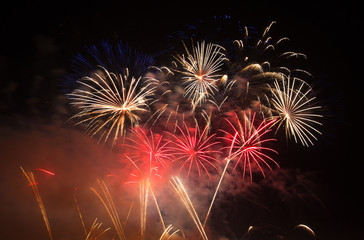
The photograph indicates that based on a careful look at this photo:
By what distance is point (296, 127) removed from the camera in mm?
7754

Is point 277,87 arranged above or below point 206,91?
above

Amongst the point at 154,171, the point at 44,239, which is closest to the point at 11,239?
the point at 44,239

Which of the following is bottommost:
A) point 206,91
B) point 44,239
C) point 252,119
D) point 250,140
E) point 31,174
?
point 44,239

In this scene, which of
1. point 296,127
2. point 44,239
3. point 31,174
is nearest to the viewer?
point 296,127

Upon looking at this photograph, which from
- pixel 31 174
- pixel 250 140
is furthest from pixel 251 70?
pixel 31 174

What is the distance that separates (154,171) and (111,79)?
509 cm

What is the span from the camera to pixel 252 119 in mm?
8695

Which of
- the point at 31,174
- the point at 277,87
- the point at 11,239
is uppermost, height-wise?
the point at 277,87

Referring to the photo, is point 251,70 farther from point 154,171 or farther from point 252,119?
point 154,171

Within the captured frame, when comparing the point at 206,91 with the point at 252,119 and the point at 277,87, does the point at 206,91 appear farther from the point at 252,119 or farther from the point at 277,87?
the point at 277,87

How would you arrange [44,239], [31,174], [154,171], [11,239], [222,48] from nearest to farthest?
1. [222,48]
2. [154,171]
3. [31,174]
4. [11,239]
5. [44,239]

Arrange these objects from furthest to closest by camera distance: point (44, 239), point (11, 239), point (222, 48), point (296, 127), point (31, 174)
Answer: point (44, 239) < point (11, 239) < point (31, 174) < point (222, 48) < point (296, 127)

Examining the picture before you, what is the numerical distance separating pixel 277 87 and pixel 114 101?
7199 millimetres

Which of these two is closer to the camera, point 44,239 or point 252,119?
point 252,119
